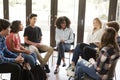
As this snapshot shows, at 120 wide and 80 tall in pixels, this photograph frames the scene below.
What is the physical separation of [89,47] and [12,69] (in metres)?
1.46

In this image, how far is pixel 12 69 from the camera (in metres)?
2.81

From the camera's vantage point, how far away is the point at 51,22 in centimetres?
543

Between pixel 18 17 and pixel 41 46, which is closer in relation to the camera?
pixel 41 46

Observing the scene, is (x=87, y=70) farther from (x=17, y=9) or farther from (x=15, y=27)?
(x=17, y=9)

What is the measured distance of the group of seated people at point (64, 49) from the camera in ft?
8.66

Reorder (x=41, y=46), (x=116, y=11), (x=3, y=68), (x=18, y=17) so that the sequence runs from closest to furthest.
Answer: (x=3, y=68) → (x=41, y=46) → (x=116, y=11) → (x=18, y=17)

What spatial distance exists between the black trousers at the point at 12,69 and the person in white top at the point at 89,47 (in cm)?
103

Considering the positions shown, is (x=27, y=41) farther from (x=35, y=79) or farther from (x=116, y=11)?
(x=116, y=11)

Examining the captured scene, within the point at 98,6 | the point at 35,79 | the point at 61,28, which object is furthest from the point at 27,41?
the point at 98,6

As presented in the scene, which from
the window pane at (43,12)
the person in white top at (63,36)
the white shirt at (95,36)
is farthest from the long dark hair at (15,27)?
the window pane at (43,12)

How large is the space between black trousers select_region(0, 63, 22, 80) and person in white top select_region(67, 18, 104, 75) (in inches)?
40.6

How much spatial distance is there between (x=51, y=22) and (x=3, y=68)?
281 cm

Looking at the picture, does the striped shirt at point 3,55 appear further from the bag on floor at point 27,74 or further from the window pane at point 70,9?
the window pane at point 70,9

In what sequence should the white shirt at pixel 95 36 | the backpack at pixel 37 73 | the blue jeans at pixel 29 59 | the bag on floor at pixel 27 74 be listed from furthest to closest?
the white shirt at pixel 95 36 → the blue jeans at pixel 29 59 → the backpack at pixel 37 73 → the bag on floor at pixel 27 74
